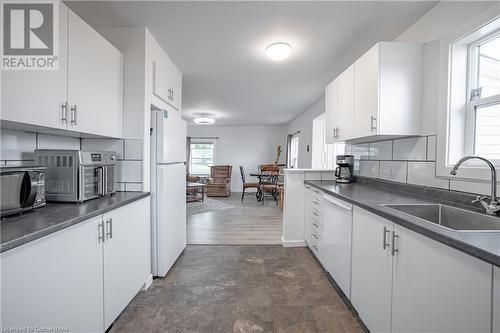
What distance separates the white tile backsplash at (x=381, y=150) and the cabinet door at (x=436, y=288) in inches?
51.5

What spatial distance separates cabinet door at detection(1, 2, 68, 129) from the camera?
1114 millimetres

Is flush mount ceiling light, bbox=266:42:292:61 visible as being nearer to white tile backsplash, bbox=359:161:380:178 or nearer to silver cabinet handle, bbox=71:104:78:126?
white tile backsplash, bbox=359:161:380:178

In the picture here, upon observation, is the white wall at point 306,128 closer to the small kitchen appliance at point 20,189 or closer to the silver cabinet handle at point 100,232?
the silver cabinet handle at point 100,232

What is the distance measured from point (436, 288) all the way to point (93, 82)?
227 cm

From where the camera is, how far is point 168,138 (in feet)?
7.55

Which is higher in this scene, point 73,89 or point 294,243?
point 73,89

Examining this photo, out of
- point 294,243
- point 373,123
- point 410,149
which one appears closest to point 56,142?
point 373,123

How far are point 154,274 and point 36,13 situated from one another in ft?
6.90

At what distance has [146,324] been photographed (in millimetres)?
1613

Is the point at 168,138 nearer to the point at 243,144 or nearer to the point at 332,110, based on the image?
the point at 332,110

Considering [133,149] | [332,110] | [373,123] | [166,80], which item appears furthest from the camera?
[332,110]

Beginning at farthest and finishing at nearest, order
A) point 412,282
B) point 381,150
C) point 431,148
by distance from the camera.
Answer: point 381,150 < point 431,148 < point 412,282

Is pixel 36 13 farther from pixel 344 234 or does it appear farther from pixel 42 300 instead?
pixel 344 234

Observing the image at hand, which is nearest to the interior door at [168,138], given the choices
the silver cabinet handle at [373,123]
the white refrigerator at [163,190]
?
the white refrigerator at [163,190]
